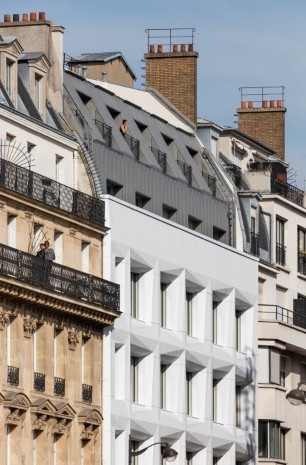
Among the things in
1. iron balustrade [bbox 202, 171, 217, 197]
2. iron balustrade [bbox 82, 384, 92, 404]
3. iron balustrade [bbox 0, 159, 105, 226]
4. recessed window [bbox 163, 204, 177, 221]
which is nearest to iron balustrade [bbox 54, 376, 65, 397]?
iron balustrade [bbox 82, 384, 92, 404]

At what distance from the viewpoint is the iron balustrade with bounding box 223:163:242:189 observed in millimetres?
109338

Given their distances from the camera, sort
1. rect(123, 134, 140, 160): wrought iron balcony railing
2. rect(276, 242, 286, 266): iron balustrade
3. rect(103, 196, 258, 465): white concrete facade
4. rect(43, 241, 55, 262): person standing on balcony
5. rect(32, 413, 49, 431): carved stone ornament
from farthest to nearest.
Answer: rect(276, 242, 286, 266): iron balustrade, rect(123, 134, 140, 160): wrought iron balcony railing, rect(103, 196, 258, 465): white concrete facade, rect(43, 241, 55, 262): person standing on balcony, rect(32, 413, 49, 431): carved stone ornament

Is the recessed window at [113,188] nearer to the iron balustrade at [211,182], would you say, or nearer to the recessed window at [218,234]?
the recessed window at [218,234]

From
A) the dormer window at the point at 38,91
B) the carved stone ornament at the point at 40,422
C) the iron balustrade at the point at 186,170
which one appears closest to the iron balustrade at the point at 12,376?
the carved stone ornament at the point at 40,422

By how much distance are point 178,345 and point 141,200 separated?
5.79 metres

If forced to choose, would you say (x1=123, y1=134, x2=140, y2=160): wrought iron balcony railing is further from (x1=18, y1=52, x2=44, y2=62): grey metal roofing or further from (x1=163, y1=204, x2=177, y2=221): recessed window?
(x1=18, y1=52, x2=44, y2=62): grey metal roofing

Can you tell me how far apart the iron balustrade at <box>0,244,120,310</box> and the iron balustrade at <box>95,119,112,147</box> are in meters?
6.84

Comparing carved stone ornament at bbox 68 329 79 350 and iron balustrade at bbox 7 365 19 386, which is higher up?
A: carved stone ornament at bbox 68 329 79 350

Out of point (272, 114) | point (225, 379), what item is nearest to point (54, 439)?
point (225, 379)

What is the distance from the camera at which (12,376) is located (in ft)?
276

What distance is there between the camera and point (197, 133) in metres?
109

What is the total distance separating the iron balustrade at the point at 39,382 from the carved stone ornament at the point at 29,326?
145 centimetres

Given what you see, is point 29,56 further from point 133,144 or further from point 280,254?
point 280,254

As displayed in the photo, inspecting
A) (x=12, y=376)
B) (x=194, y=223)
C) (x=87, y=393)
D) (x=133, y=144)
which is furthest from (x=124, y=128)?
(x=12, y=376)
